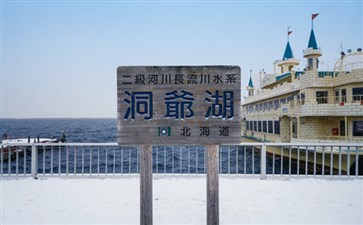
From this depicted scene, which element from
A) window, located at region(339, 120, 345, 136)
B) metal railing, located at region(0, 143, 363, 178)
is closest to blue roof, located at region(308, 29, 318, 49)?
window, located at region(339, 120, 345, 136)

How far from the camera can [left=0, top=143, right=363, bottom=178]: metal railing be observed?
18.2 ft

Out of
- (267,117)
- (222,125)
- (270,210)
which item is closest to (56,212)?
(222,125)

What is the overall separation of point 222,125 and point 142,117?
108 cm

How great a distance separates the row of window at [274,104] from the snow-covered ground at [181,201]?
1376 centimetres

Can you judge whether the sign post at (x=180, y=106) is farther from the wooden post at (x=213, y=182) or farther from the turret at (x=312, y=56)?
the turret at (x=312, y=56)

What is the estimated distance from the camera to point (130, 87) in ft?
9.28

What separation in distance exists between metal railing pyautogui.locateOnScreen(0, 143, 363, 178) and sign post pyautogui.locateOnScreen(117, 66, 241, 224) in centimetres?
100

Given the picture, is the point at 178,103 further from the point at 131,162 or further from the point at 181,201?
the point at 131,162

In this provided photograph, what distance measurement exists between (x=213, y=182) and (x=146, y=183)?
0.92m

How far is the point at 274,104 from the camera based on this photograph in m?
24.0

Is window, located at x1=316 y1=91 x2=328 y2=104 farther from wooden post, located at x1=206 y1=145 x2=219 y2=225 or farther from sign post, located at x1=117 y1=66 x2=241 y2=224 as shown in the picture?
wooden post, located at x1=206 y1=145 x2=219 y2=225

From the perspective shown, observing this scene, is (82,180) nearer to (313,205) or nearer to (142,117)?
(142,117)

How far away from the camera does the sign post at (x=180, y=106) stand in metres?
2.80

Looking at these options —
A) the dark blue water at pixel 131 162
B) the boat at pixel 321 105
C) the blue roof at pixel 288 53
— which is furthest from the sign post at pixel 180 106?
the blue roof at pixel 288 53
